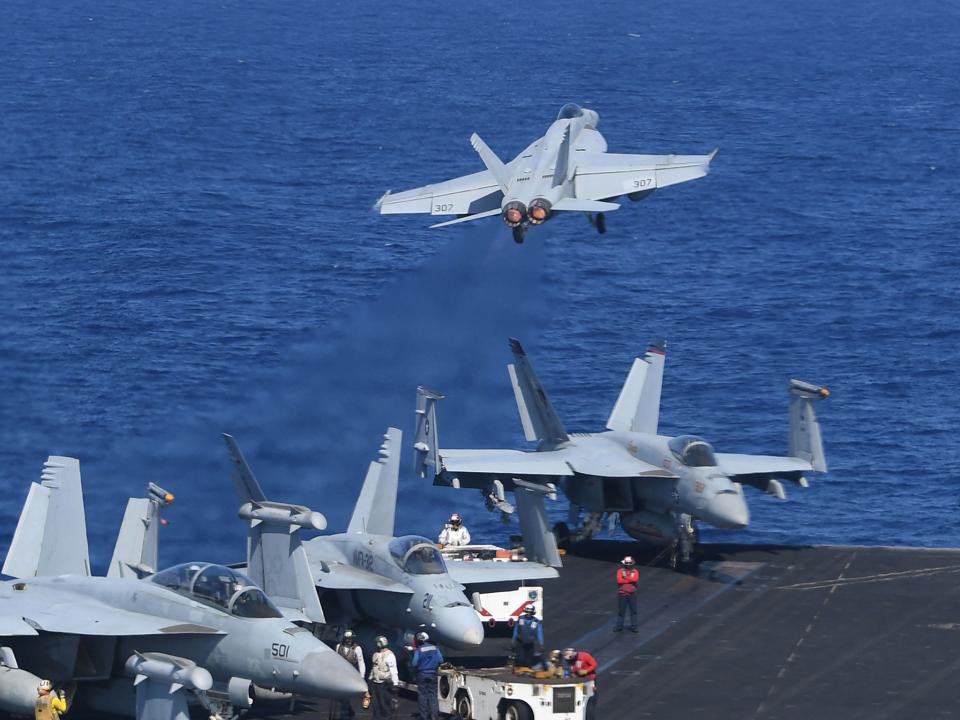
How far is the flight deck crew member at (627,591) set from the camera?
1873 inches

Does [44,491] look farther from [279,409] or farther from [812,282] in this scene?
[812,282]

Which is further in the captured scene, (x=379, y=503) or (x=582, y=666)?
(x=379, y=503)

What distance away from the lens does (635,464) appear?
190 feet

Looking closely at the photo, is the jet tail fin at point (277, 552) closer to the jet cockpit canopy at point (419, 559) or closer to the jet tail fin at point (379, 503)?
the jet cockpit canopy at point (419, 559)

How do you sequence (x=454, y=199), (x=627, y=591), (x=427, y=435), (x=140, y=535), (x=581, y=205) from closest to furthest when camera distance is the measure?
(x=140, y=535) < (x=627, y=591) < (x=581, y=205) < (x=427, y=435) < (x=454, y=199)

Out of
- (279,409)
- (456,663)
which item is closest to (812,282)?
(279,409)

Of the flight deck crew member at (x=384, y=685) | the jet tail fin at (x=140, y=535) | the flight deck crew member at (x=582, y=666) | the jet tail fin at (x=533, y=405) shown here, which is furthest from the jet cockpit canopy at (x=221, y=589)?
the jet tail fin at (x=533, y=405)

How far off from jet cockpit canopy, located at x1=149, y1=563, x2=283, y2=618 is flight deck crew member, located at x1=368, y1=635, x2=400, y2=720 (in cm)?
258

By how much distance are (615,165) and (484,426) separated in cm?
2479

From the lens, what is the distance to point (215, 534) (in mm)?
69688

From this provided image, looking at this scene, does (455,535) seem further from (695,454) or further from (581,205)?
(581,205)

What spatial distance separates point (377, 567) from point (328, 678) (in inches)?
310

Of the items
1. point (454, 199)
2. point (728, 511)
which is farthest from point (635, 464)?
point (454, 199)

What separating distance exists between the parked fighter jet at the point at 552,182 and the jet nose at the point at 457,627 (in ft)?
56.7
